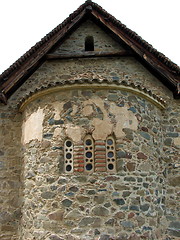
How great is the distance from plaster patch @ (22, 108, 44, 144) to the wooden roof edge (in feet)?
4.92

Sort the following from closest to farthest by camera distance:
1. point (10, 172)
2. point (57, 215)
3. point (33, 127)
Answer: point (57, 215)
point (33, 127)
point (10, 172)

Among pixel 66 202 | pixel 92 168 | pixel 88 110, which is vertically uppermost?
pixel 88 110

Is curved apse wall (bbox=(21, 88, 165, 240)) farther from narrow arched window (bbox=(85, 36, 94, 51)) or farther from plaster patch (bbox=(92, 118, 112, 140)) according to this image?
narrow arched window (bbox=(85, 36, 94, 51))

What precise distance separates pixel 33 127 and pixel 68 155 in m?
1.41

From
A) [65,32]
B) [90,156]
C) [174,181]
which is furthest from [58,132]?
[174,181]

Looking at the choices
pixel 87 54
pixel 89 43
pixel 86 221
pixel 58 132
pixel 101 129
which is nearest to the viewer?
pixel 86 221

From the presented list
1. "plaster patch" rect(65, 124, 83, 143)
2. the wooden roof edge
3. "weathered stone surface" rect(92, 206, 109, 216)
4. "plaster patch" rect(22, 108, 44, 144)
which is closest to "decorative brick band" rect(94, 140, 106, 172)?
"plaster patch" rect(65, 124, 83, 143)

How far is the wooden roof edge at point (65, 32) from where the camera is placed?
9867 mm

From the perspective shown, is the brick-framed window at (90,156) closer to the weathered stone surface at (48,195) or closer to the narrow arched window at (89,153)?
the narrow arched window at (89,153)

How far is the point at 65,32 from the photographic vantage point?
10164 millimetres

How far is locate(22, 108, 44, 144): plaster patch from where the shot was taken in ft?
29.2

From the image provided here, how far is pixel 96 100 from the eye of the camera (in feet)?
28.7

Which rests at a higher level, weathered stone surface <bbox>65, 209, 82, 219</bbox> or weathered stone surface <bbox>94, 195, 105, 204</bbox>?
weathered stone surface <bbox>94, 195, 105, 204</bbox>

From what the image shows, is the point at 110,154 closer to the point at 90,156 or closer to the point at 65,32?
the point at 90,156
